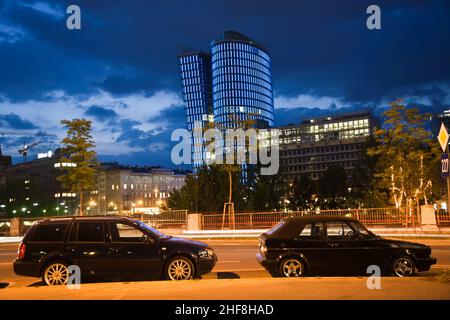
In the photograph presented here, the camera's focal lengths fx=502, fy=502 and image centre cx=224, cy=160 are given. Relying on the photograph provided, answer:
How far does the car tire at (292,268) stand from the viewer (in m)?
12.3

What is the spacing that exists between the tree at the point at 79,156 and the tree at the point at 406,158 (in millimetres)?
20282

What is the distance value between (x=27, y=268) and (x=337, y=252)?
25.0 ft

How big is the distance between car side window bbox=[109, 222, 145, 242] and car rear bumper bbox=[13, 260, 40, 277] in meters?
1.98

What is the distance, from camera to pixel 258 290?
9.74 meters

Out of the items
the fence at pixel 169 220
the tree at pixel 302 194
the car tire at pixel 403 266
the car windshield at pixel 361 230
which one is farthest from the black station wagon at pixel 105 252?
the tree at pixel 302 194

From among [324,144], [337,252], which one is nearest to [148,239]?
[337,252]

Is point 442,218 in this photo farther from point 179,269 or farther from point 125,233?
point 125,233

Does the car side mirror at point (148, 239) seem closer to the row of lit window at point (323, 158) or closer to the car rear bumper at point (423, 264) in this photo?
the car rear bumper at point (423, 264)

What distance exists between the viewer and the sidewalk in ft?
29.8

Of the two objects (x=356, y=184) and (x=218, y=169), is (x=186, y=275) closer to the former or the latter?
Result: (x=218, y=169)

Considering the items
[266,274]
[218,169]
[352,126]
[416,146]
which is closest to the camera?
[266,274]

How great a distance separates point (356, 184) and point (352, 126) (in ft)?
312
